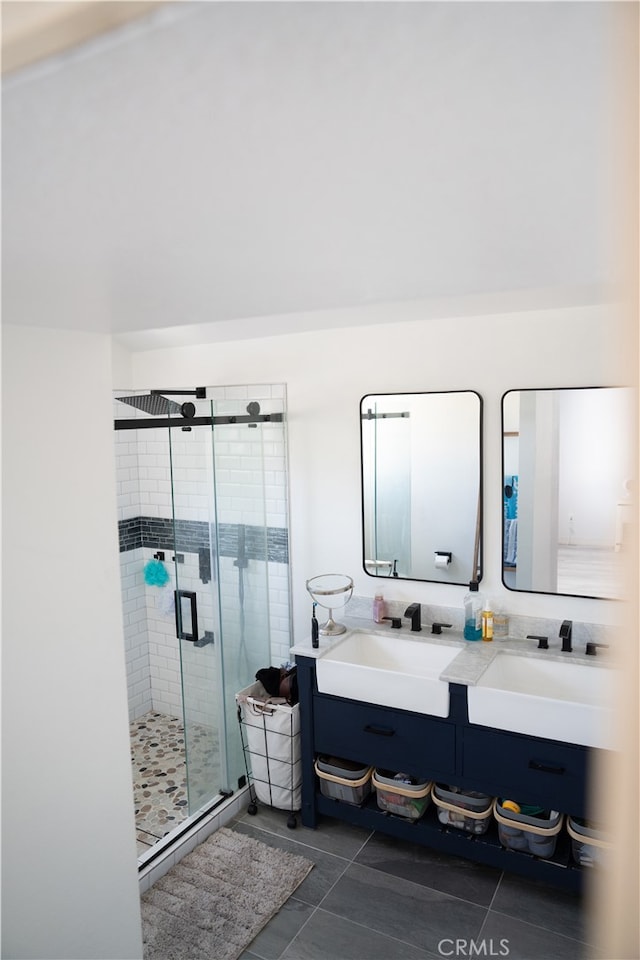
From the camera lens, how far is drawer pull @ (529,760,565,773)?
7.47 ft

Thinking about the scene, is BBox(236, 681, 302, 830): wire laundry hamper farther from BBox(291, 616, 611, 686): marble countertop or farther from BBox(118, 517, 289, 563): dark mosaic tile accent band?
BBox(118, 517, 289, 563): dark mosaic tile accent band

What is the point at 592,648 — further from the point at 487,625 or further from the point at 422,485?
the point at 422,485

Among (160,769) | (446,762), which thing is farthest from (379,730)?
(160,769)

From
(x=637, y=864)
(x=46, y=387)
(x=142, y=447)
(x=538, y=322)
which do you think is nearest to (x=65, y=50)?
(x=637, y=864)

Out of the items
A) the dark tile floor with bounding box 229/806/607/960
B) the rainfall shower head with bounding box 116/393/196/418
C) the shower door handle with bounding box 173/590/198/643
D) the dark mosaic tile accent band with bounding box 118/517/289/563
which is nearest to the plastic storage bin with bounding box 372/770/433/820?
the dark tile floor with bounding box 229/806/607/960

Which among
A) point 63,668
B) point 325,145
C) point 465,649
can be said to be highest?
point 325,145

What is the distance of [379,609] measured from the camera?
307 centimetres

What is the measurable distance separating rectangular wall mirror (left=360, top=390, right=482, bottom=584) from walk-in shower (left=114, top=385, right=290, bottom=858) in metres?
0.49

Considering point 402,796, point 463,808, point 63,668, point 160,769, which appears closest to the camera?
point 63,668

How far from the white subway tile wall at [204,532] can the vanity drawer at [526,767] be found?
1174mm

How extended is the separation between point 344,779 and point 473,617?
2.79 feet

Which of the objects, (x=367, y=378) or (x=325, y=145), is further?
(x=367, y=378)

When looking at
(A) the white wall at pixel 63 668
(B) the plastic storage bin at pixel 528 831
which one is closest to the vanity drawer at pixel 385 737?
(B) the plastic storage bin at pixel 528 831

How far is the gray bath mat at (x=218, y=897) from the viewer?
7.43 ft
